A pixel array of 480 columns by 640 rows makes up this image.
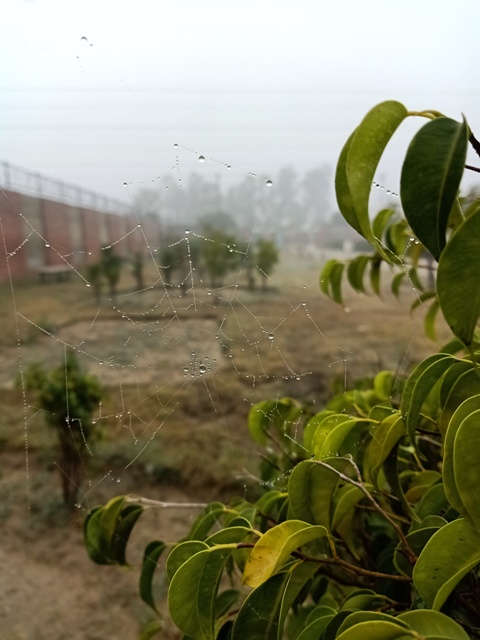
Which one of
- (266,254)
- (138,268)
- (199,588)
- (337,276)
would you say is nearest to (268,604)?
(199,588)

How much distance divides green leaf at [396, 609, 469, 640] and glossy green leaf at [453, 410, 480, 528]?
5 centimetres

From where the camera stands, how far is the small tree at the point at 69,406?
139 cm

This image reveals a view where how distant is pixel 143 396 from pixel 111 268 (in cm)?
43

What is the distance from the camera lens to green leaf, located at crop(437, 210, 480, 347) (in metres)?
0.17

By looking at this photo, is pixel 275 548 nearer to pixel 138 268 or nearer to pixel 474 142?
pixel 474 142

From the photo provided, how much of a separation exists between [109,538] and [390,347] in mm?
1362

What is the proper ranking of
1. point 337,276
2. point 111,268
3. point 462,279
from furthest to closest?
point 111,268 < point 337,276 < point 462,279

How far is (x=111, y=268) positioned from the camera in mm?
1275

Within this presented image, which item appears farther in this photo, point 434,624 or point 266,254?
point 266,254

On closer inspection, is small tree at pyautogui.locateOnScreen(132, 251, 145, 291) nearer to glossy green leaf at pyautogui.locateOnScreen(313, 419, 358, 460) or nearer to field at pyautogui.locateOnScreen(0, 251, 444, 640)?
field at pyautogui.locateOnScreen(0, 251, 444, 640)

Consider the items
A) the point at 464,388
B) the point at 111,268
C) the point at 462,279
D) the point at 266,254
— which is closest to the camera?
the point at 462,279

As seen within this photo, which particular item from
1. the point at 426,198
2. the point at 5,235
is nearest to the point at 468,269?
the point at 426,198

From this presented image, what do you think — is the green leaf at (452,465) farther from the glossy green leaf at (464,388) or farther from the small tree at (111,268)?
the small tree at (111,268)

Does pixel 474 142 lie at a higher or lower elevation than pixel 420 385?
higher
